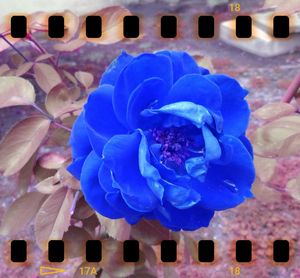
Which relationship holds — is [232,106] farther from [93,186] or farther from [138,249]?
[138,249]

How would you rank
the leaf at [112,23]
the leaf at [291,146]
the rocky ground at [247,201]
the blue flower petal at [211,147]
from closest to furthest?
the blue flower petal at [211,147], the leaf at [291,146], the leaf at [112,23], the rocky ground at [247,201]

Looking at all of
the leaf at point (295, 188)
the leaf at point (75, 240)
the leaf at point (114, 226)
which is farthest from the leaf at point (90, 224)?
the leaf at point (295, 188)

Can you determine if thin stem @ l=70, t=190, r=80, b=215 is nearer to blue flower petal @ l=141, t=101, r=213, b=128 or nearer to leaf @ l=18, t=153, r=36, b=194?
leaf @ l=18, t=153, r=36, b=194

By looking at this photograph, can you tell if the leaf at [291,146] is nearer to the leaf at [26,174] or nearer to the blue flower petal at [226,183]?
the blue flower petal at [226,183]

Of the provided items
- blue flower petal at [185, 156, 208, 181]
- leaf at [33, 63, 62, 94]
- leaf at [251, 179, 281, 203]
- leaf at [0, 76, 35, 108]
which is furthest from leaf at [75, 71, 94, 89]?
blue flower petal at [185, 156, 208, 181]

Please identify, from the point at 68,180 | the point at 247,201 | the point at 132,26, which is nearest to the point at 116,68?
the point at 68,180

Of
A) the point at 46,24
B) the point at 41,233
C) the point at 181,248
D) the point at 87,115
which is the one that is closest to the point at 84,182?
the point at 87,115

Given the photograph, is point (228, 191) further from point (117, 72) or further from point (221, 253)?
point (221, 253)
